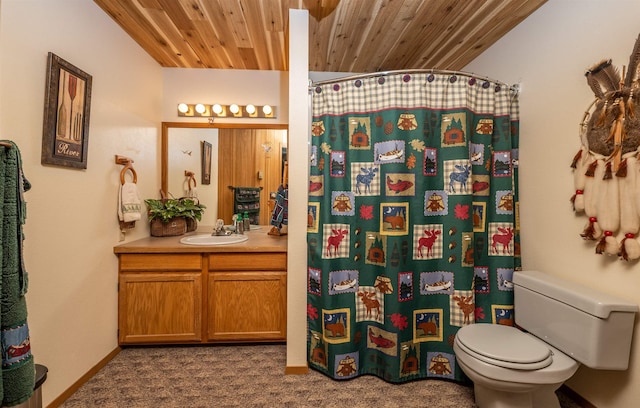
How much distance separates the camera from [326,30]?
6.89 feet

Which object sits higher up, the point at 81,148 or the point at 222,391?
the point at 81,148

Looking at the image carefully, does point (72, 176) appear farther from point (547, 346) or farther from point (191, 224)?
point (547, 346)

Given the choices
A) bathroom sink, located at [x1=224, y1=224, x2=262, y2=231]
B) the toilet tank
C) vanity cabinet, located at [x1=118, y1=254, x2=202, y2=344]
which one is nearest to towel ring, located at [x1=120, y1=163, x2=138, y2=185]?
→ vanity cabinet, located at [x1=118, y1=254, x2=202, y2=344]

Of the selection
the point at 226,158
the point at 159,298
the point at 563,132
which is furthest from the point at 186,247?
the point at 563,132

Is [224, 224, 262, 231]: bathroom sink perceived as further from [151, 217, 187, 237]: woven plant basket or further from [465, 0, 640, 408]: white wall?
[465, 0, 640, 408]: white wall

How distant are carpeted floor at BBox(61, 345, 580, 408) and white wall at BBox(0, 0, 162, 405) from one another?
0.22 meters

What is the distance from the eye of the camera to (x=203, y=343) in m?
2.26

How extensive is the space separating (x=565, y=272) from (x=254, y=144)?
249 cm

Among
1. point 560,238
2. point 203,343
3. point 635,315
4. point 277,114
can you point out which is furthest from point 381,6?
point 203,343

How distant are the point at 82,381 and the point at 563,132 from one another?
3.26 meters

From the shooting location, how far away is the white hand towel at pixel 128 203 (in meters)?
2.12

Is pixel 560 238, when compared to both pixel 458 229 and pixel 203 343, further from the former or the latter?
pixel 203 343

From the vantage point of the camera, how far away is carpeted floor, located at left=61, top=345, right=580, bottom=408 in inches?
66.5

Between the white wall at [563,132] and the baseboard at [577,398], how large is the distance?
0.03 m
